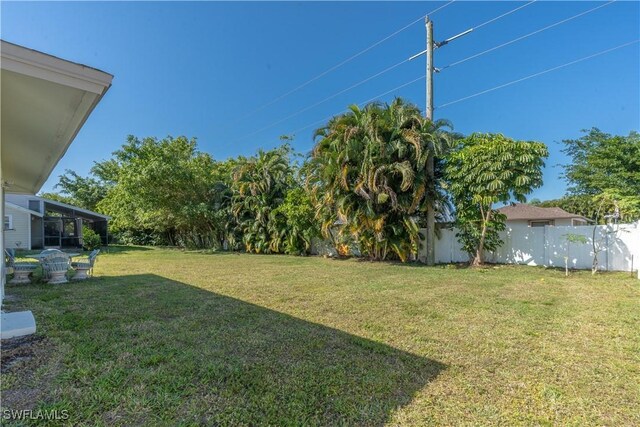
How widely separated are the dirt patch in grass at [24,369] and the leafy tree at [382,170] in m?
9.62

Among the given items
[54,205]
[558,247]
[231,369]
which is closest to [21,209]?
[54,205]

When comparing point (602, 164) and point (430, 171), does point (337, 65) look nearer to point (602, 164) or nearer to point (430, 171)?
point (430, 171)

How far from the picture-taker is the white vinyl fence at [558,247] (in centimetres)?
930

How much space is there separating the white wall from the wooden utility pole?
2368cm

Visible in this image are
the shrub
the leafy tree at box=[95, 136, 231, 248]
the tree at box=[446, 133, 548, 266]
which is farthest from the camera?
the shrub

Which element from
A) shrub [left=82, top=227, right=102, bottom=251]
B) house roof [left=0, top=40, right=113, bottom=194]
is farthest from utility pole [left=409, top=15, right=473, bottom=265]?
shrub [left=82, top=227, right=102, bottom=251]

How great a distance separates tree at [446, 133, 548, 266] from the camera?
9.71 metres

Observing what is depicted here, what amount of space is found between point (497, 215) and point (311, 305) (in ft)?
27.3

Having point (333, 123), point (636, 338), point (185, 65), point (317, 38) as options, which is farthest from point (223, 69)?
point (636, 338)

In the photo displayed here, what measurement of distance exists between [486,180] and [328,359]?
895 centimetres

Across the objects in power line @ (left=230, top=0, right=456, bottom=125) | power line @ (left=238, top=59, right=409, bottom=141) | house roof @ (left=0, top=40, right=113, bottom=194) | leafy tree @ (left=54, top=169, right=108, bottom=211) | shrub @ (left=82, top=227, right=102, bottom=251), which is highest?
power line @ (left=230, top=0, right=456, bottom=125)

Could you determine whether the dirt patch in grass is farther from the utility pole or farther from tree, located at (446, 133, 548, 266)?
the utility pole

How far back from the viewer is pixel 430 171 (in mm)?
11891

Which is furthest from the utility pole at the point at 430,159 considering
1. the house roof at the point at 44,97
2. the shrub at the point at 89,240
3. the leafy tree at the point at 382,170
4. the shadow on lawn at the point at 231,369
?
the shrub at the point at 89,240
